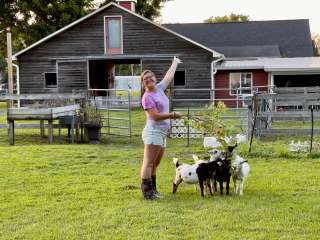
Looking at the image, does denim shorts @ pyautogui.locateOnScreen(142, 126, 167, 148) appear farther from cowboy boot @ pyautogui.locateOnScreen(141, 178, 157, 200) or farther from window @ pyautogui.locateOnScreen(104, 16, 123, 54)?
window @ pyautogui.locateOnScreen(104, 16, 123, 54)

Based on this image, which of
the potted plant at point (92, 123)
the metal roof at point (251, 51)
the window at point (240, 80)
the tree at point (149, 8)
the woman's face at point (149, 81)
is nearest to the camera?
the woman's face at point (149, 81)

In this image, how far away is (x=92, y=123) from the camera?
51.7 feet

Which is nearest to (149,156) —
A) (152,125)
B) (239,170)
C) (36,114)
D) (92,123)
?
(152,125)

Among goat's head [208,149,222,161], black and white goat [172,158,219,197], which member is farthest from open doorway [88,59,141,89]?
black and white goat [172,158,219,197]

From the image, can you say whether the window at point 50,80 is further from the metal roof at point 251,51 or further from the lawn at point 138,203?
the lawn at point 138,203

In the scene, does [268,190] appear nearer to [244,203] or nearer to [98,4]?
[244,203]

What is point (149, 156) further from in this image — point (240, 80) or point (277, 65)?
point (240, 80)

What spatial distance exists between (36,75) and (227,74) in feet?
34.7

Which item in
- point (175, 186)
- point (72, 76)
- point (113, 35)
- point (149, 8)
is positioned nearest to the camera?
point (175, 186)

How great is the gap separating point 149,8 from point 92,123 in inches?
1412

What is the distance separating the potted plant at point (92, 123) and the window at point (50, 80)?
18.5 meters

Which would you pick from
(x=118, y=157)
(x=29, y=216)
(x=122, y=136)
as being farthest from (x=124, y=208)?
(x=122, y=136)

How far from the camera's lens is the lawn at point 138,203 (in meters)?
6.18

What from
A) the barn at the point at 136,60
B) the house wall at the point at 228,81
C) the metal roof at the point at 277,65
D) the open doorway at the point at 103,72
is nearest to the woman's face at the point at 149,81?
the barn at the point at 136,60
